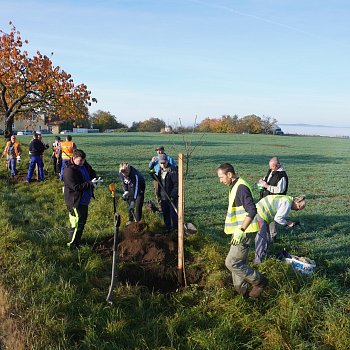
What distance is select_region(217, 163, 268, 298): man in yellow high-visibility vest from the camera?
4.80m

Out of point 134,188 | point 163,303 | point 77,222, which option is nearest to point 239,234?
point 163,303

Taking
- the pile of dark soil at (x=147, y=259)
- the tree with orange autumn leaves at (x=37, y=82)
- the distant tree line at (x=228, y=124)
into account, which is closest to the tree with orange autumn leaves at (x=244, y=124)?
the distant tree line at (x=228, y=124)

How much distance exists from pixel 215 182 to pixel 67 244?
385 inches

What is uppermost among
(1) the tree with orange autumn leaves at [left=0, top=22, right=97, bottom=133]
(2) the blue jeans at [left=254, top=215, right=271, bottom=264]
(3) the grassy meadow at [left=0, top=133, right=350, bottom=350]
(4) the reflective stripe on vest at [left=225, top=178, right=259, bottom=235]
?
(1) the tree with orange autumn leaves at [left=0, top=22, right=97, bottom=133]

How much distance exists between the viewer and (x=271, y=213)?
6.32 m

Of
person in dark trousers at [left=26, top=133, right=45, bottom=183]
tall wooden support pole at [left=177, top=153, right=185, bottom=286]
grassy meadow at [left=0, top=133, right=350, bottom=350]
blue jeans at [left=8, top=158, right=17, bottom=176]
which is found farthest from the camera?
blue jeans at [left=8, top=158, right=17, bottom=176]

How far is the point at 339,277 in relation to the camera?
19.8 feet

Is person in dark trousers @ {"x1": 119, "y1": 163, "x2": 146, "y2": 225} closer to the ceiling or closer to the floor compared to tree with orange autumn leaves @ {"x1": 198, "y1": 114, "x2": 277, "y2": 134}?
closer to the floor

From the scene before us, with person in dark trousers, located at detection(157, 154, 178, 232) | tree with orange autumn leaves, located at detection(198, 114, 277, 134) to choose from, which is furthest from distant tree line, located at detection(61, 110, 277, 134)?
person in dark trousers, located at detection(157, 154, 178, 232)

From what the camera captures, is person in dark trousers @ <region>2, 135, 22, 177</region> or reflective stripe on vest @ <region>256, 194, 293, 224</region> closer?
reflective stripe on vest @ <region>256, 194, 293, 224</region>

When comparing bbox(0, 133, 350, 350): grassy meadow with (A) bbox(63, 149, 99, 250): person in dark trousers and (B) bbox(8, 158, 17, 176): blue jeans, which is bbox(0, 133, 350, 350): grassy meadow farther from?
(B) bbox(8, 158, 17, 176): blue jeans

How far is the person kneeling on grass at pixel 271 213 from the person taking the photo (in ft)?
20.2

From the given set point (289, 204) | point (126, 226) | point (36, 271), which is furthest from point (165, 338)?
point (126, 226)

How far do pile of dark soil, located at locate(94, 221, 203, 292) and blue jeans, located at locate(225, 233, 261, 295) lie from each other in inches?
Answer: 36.3
